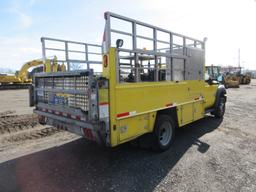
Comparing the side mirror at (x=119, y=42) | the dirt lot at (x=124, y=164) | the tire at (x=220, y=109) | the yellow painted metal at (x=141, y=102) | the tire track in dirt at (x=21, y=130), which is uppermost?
the side mirror at (x=119, y=42)

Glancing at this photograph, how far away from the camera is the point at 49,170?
3932 mm

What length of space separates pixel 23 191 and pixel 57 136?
2678mm

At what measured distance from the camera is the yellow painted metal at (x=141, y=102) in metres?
3.51

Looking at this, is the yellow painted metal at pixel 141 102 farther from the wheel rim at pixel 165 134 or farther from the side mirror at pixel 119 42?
the wheel rim at pixel 165 134

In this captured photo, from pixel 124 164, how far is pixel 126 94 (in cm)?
145

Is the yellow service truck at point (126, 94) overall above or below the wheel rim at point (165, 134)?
above

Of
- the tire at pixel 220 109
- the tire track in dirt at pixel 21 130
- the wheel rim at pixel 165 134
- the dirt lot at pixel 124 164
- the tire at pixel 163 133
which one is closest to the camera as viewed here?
the dirt lot at pixel 124 164

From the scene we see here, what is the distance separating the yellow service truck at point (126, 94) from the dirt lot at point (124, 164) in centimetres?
59

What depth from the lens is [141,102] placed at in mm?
4059

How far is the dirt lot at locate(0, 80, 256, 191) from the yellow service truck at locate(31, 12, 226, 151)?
591 millimetres

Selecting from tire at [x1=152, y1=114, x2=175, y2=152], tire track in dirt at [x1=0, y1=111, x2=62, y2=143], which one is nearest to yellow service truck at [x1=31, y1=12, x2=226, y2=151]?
tire at [x1=152, y1=114, x2=175, y2=152]

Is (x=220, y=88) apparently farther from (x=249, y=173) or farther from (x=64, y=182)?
(x=64, y=182)

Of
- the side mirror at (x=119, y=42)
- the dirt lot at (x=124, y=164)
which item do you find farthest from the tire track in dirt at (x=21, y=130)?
the side mirror at (x=119, y=42)

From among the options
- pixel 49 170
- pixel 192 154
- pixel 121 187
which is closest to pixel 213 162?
pixel 192 154
